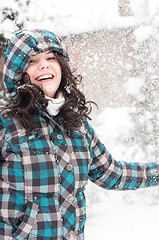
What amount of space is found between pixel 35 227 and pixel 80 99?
2.12ft

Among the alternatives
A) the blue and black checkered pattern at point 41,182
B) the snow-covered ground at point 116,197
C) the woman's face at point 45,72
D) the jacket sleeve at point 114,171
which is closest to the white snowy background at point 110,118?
the snow-covered ground at point 116,197

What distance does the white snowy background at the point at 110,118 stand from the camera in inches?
121

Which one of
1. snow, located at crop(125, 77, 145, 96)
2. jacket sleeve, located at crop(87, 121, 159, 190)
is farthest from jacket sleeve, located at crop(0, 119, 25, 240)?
snow, located at crop(125, 77, 145, 96)

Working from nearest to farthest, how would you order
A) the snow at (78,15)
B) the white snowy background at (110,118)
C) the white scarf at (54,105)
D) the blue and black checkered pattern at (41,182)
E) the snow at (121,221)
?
the blue and black checkered pattern at (41,182) → the white scarf at (54,105) → the snow at (121,221) → the white snowy background at (110,118) → the snow at (78,15)

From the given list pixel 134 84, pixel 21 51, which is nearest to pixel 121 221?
pixel 134 84

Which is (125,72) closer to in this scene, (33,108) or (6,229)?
(33,108)

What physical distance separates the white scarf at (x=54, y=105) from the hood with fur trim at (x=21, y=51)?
0.55ft

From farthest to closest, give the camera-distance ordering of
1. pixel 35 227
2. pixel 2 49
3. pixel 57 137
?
pixel 2 49 < pixel 57 137 < pixel 35 227

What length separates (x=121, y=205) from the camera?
3.50m

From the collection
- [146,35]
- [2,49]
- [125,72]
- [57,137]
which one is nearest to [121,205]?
[125,72]

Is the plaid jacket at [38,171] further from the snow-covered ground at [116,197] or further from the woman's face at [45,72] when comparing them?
the snow-covered ground at [116,197]

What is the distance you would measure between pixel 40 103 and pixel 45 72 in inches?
5.4

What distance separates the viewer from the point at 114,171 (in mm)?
1586

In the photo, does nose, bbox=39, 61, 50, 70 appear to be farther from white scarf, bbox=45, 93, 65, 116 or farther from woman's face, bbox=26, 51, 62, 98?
white scarf, bbox=45, 93, 65, 116
